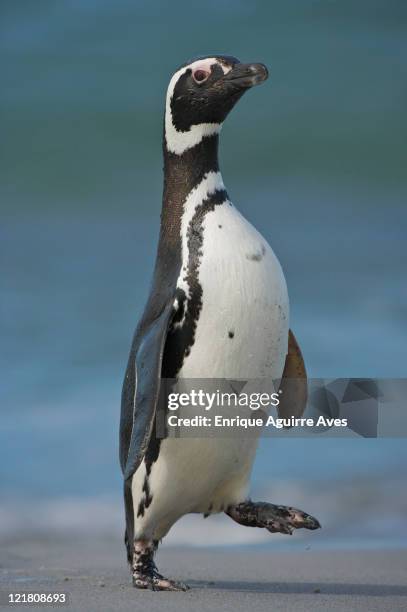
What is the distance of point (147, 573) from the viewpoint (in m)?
4.84

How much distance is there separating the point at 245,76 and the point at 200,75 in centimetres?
21

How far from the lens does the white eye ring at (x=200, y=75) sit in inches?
200

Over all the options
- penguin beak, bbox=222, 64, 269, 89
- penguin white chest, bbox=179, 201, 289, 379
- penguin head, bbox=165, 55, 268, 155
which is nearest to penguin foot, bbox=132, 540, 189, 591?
penguin white chest, bbox=179, 201, 289, 379

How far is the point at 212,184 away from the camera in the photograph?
5.10m

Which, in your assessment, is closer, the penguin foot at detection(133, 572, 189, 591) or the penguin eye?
the penguin foot at detection(133, 572, 189, 591)

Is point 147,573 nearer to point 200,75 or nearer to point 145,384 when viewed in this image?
point 145,384

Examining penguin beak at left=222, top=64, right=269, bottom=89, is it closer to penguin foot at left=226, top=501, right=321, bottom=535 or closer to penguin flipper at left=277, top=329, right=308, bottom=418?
penguin flipper at left=277, top=329, right=308, bottom=418

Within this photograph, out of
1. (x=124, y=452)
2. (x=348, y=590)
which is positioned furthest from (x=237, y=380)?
(x=348, y=590)

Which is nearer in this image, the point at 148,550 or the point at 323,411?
the point at 148,550

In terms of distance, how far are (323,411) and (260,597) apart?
121 cm

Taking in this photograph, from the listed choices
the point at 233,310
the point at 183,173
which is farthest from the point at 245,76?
the point at 233,310

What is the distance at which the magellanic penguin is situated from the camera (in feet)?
15.6

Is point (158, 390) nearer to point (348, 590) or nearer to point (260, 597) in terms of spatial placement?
point (260, 597)

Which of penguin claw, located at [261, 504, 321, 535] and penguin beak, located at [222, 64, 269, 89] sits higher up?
penguin beak, located at [222, 64, 269, 89]
